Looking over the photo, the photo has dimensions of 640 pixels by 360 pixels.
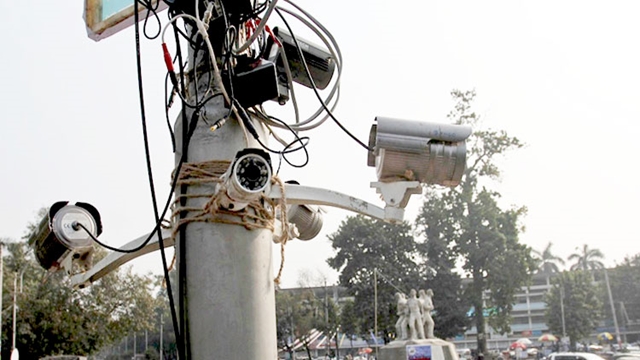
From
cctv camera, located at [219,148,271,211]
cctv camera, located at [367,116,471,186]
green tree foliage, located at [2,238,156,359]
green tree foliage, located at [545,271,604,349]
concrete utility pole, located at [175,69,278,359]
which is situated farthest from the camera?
green tree foliage, located at [545,271,604,349]

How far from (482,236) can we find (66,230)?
36611 mm

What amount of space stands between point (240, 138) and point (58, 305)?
1293 inches

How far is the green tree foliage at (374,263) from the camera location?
126ft

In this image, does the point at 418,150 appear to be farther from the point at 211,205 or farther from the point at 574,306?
the point at 574,306

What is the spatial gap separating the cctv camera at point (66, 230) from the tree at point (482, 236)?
114ft

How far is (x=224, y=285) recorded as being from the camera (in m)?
2.34

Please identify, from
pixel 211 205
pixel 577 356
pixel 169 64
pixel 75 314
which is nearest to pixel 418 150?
pixel 211 205

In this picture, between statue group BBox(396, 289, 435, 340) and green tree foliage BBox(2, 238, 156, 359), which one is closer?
statue group BBox(396, 289, 435, 340)

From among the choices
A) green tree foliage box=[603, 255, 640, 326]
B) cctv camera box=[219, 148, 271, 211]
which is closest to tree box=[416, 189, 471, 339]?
cctv camera box=[219, 148, 271, 211]

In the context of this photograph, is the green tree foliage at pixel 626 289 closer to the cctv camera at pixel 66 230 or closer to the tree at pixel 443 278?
the tree at pixel 443 278

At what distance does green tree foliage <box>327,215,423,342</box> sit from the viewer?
38.4 m

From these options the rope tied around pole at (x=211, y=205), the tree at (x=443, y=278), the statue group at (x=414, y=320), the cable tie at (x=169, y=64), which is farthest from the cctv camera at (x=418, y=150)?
the tree at (x=443, y=278)

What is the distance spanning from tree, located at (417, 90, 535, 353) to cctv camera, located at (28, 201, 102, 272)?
114 feet

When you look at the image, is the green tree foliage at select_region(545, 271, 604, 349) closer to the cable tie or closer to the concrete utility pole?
the concrete utility pole
